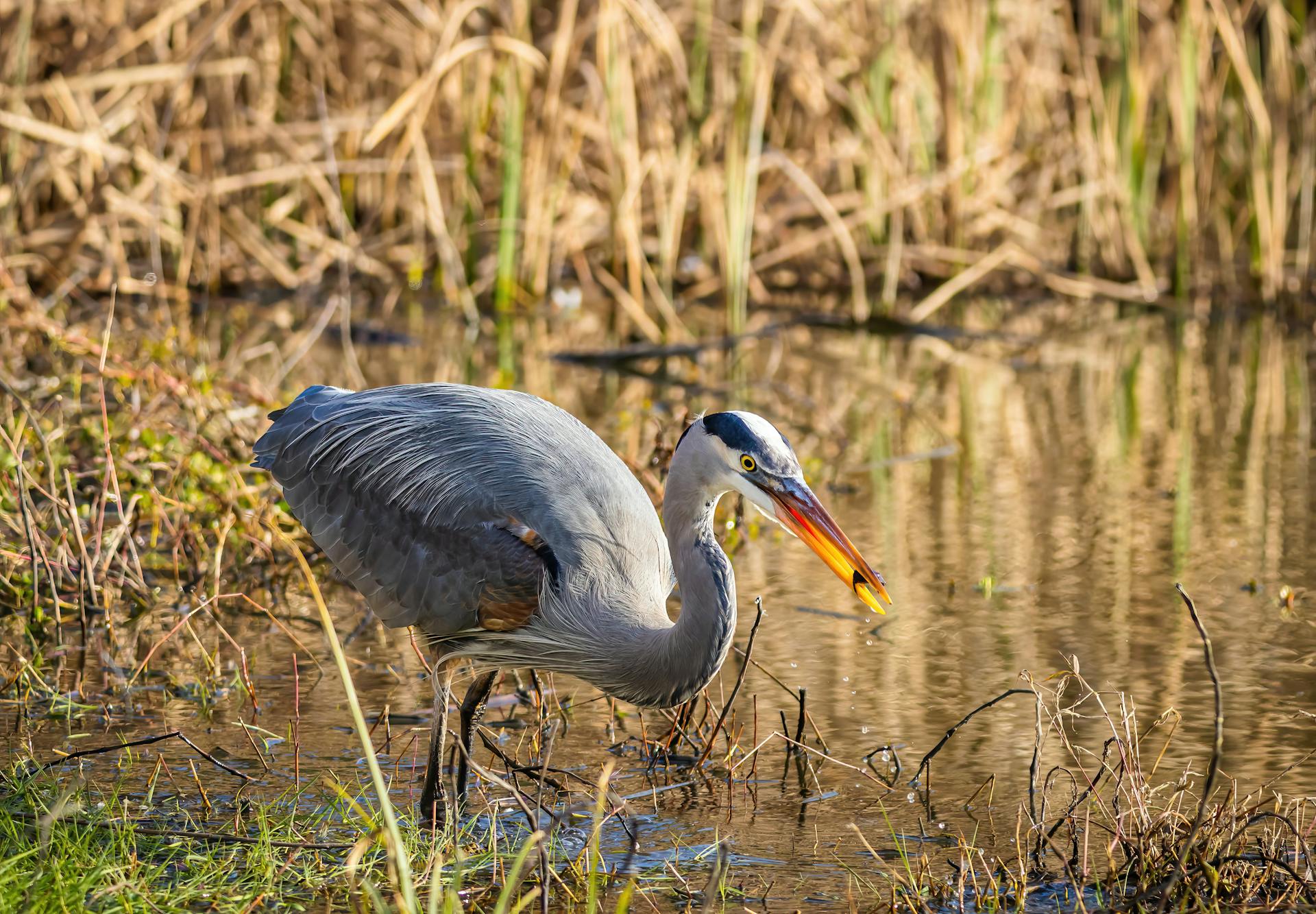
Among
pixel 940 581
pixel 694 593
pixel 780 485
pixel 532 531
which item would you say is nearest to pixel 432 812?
pixel 532 531

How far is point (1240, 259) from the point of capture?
13.8m

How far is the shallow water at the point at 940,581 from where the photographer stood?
4.54m

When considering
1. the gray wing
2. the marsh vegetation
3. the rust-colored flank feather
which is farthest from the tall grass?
the rust-colored flank feather

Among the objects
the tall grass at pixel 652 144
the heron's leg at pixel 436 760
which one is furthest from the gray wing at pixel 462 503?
the tall grass at pixel 652 144

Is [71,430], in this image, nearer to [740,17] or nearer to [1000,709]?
[1000,709]

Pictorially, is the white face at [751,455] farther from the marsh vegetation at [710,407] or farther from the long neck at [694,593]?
the marsh vegetation at [710,407]

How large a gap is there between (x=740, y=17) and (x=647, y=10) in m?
1.38

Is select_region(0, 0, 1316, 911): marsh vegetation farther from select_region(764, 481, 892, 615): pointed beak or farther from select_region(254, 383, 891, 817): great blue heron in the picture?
select_region(764, 481, 892, 615): pointed beak

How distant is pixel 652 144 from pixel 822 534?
7686mm

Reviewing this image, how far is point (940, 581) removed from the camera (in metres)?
6.48

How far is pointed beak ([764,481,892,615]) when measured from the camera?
4.15 metres

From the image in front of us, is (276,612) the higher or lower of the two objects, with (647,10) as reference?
lower

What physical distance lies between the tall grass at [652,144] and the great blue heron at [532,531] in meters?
5.35

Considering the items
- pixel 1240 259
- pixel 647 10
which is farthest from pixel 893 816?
pixel 1240 259
